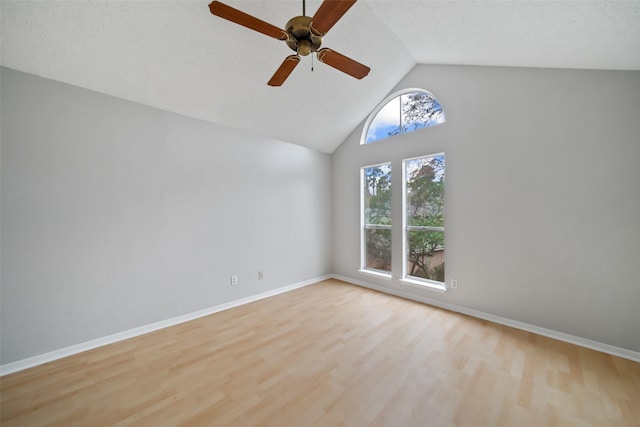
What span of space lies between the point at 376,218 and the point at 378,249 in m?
0.55

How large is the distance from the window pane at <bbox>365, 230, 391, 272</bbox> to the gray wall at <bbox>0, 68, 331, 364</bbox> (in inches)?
70.8

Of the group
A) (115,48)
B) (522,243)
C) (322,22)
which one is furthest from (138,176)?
(522,243)

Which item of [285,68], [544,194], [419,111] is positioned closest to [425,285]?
[544,194]

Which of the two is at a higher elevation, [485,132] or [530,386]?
[485,132]

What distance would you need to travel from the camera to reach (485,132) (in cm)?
284

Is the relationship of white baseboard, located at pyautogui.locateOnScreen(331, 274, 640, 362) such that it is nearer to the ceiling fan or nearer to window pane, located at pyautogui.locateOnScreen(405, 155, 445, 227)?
window pane, located at pyautogui.locateOnScreen(405, 155, 445, 227)

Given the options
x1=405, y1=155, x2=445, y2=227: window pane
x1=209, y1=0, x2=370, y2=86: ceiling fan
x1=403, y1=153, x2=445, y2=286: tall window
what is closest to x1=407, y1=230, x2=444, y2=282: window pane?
x1=403, y1=153, x2=445, y2=286: tall window

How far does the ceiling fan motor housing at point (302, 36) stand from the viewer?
1.50 m

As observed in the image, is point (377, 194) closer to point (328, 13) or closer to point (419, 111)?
point (419, 111)

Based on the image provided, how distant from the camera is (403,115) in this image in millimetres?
3676

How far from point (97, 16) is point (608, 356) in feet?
17.2

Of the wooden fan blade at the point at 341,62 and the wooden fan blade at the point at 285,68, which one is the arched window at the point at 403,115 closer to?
the wooden fan blade at the point at 341,62

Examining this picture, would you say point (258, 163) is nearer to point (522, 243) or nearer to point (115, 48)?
point (115, 48)

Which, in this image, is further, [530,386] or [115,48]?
[115,48]
